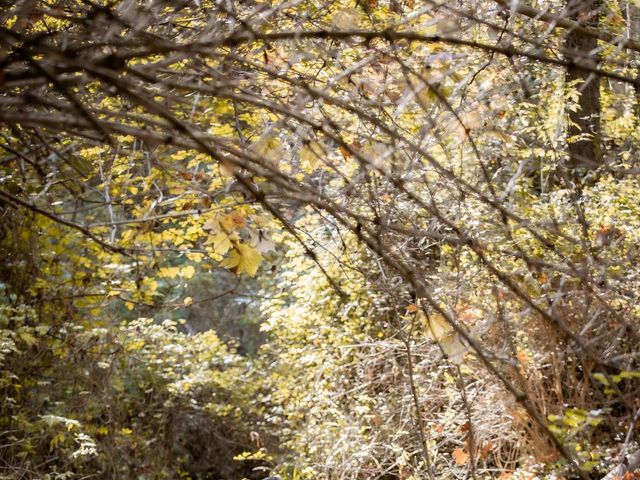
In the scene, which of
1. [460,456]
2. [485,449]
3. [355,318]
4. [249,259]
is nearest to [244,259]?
[249,259]

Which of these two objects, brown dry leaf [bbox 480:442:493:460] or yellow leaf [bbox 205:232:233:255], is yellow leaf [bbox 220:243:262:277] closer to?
yellow leaf [bbox 205:232:233:255]

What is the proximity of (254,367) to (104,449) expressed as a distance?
201 cm

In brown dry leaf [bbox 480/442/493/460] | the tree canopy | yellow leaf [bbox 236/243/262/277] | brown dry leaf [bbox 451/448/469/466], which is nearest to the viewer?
yellow leaf [bbox 236/243/262/277]

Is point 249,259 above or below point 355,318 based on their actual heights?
below

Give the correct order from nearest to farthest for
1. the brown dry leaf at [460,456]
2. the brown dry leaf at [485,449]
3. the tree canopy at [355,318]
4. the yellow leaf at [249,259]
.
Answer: the yellow leaf at [249,259] → the tree canopy at [355,318] → the brown dry leaf at [460,456] → the brown dry leaf at [485,449]

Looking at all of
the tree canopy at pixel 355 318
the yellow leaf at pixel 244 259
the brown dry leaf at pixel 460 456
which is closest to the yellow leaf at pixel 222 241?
the yellow leaf at pixel 244 259

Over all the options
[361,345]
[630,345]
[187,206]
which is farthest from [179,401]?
[187,206]

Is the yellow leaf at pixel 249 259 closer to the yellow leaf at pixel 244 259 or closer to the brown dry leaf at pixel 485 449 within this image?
the yellow leaf at pixel 244 259

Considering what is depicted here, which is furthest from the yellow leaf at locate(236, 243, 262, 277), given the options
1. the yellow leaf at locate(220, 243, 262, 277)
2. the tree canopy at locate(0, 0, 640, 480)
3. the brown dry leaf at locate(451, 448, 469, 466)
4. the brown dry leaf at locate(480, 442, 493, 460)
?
the brown dry leaf at locate(480, 442, 493, 460)

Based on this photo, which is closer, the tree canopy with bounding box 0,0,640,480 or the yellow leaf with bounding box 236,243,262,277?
the yellow leaf with bounding box 236,243,262,277

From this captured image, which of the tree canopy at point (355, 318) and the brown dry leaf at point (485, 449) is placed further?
the brown dry leaf at point (485, 449)

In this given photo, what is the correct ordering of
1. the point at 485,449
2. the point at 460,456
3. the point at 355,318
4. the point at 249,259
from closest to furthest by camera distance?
the point at 249,259 → the point at 460,456 → the point at 485,449 → the point at 355,318

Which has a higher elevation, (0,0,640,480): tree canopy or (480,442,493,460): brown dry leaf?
(0,0,640,480): tree canopy

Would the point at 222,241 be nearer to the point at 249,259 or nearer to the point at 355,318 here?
the point at 249,259
